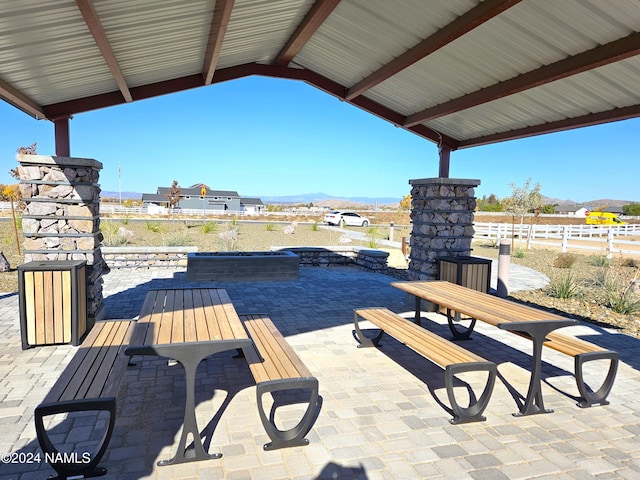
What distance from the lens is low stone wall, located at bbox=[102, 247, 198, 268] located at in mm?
10492

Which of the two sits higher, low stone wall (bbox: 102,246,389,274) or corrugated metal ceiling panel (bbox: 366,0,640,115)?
corrugated metal ceiling panel (bbox: 366,0,640,115)

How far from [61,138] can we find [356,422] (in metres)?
5.36

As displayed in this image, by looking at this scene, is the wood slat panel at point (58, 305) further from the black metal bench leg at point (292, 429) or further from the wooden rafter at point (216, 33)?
the black metal bench leg at point (292, 429)

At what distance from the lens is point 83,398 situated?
2.68 meters

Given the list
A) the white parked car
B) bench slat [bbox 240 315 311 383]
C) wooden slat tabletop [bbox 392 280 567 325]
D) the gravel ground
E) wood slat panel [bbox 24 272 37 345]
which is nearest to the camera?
bench slat [bbox 240 315 311 383]

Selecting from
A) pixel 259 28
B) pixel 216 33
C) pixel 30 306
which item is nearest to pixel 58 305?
pixel 30 306

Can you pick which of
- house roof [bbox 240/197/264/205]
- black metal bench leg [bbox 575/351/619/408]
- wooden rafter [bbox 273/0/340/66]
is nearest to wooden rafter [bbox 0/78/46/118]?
wooden rafter [bbox 273/0/340/66]

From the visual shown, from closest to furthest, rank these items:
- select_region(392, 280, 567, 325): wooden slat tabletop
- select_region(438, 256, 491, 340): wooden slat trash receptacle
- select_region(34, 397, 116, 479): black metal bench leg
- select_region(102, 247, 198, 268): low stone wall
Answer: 1. select_region(34, 397, 116, 479): black metal bench leg
2. select_region(392, 280, 567, 325): wooden slat tabletop
3. select_region(438, 256, 491, 340): wooden slat trash receptacle
4. select_region(102, 247, 198, 268): low stone wall

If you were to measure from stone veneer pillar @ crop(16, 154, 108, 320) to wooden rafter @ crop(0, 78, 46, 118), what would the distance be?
586 mm

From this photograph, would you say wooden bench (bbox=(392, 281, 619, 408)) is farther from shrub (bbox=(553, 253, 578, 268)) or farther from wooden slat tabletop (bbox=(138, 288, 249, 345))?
shrub (bbox=(553, 253, 578, 268))

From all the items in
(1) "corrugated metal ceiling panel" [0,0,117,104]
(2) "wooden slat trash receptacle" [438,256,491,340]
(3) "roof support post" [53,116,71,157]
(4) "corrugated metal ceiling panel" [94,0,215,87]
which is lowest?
(2) "wooden slat trash receptacle" [438,256,491,340]

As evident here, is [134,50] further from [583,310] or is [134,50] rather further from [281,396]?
[583,310]

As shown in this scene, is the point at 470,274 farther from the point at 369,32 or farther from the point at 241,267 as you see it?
the point at 241,267

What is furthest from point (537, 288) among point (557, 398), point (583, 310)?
point (557, 398)
